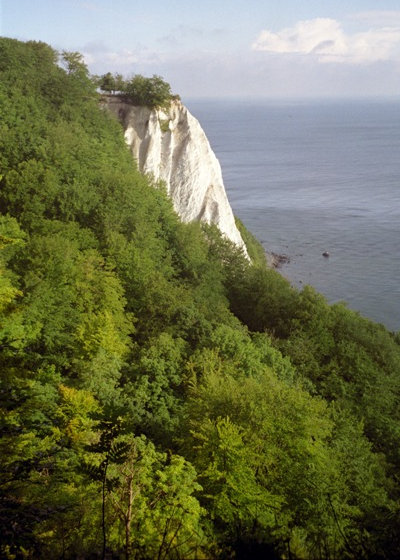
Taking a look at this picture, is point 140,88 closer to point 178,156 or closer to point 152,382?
point 178,156

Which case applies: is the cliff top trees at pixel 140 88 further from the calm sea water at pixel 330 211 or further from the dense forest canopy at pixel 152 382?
the calm sea water at pixel 330 211

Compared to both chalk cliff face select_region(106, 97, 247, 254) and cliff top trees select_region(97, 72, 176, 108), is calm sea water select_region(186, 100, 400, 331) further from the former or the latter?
cliff top trees select_region(97, 72, 176, 108)

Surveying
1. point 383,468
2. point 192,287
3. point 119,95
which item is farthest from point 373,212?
point 383,468

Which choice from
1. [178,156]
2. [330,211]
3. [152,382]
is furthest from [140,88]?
[330,211]

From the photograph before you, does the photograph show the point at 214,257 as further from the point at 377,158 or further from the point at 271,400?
the point at 377,158

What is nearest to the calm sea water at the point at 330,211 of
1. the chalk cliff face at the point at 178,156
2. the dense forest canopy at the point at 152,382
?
the chalk cliff face at the point at 178,156

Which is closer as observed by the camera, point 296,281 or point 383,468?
point 383,468

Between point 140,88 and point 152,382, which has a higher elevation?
point 140,88
